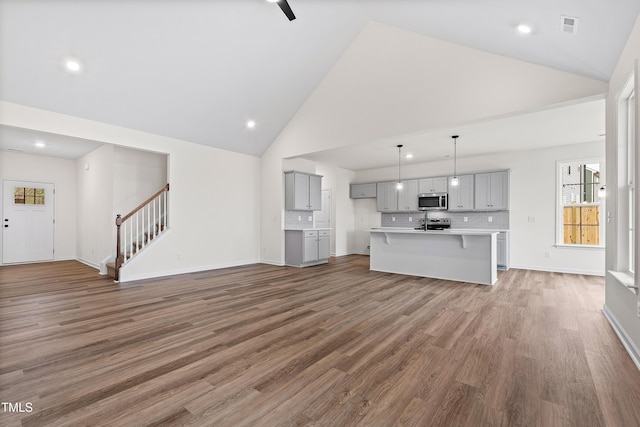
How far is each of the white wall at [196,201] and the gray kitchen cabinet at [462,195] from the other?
16.0 ft

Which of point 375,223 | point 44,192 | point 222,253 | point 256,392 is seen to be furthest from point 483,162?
point 44,192

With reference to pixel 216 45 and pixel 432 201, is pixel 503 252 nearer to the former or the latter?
pixel 432 201

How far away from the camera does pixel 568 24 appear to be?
2.58 metres

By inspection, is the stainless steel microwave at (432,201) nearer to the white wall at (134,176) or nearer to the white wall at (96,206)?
the white wall at (134,176)

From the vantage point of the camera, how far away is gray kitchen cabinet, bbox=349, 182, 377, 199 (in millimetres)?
8739

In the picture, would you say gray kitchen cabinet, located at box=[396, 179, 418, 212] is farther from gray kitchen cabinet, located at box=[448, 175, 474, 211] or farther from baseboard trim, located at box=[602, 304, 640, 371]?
baseboard trim, located at box=[602, 304, 640, 371]

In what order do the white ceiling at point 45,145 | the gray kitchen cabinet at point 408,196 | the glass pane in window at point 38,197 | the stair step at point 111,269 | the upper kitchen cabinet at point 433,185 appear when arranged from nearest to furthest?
the stair step at point 111,269, the white ceiling at point 45,145, the glass pane in window at point 38,197, the upper kitchen cabinet at point 433,185, the gray kitchen cabinet at point 408,196

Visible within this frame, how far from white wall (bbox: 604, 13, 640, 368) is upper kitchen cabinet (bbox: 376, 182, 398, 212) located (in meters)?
5.14

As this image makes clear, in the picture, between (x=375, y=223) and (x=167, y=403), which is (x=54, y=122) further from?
(x=375, y=223)

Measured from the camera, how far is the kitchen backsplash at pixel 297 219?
7035 millimetres

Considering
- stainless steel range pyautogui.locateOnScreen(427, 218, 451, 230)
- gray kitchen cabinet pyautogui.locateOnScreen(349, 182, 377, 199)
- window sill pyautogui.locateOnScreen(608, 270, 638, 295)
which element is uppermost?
gray kitchen cabinet pyautogui.locateOnScreen(349, 182, 377, 199)

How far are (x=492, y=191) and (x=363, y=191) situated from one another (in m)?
3.47

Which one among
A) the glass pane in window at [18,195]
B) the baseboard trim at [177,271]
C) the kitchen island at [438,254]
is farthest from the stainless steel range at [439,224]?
the glass pane in window at [18,195]

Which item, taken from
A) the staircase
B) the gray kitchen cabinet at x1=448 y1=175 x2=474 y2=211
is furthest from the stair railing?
the gray kitchen cabinet at x1=448 y1=175 x2=474 y2=211
